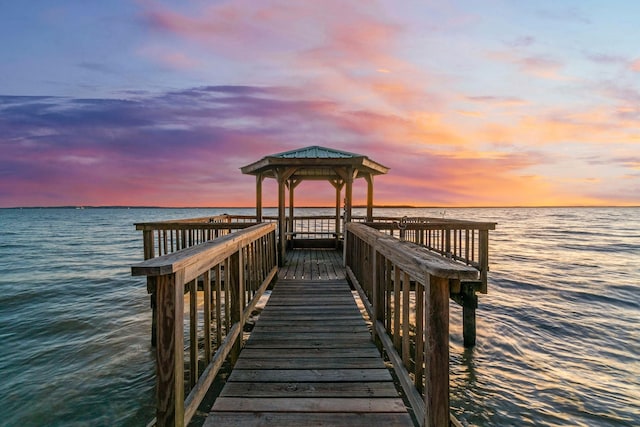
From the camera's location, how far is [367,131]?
51.6 feet

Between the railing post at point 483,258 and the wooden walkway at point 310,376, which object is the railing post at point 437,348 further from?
the railing post at point 483,258

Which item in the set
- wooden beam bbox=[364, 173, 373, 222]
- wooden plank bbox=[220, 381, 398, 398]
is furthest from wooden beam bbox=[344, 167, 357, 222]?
wooden plank bbox=[220, 381, 398, 398]

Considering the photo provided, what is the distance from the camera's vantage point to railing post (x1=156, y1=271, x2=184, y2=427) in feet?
6.35

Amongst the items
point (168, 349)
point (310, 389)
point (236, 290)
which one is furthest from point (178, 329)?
point (236, 290)

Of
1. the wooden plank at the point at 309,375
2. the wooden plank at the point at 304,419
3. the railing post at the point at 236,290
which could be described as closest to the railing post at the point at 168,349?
the wooden plank at the point at 304,419

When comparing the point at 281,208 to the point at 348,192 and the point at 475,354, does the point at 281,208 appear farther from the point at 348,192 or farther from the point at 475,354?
the point at 475,354

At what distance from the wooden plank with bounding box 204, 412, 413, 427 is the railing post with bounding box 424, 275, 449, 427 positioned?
20.9 inches

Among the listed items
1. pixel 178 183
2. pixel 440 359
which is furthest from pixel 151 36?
pixel 178 183

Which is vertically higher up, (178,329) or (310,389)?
(178,329)

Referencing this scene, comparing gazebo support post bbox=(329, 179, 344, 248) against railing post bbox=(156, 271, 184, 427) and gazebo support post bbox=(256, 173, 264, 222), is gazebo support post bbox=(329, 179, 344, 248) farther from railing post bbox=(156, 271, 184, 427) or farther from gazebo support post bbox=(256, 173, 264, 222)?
railing post bbox=(156, 271, 184, 427)

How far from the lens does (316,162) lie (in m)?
8.01

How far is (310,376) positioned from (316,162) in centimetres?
576

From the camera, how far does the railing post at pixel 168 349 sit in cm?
193

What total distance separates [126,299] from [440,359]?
12.1m
